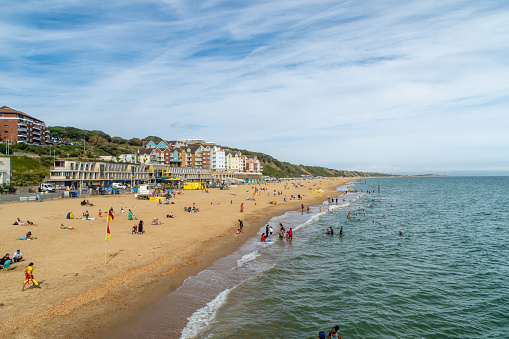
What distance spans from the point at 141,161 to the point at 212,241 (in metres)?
87.9

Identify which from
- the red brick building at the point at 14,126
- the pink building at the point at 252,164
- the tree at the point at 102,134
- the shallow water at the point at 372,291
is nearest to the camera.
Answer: the shallow water at the point at 372,291

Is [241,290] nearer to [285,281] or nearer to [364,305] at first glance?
[285,281]

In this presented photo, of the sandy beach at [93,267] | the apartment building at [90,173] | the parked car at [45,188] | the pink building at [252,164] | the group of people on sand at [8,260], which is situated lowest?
the sandy beach at [93,267]

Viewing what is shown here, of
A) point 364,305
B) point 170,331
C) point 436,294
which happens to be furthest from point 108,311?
point 436,294

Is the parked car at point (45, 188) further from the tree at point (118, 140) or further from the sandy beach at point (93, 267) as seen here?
the tree at point (118, 140)

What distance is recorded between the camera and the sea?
1180 cm

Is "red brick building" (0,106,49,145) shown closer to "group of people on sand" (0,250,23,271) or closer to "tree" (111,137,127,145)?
"tree" (111,137,127,145)

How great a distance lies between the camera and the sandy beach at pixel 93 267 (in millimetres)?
10750

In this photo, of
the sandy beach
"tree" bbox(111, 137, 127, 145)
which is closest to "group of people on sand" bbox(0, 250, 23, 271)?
the sandy beach

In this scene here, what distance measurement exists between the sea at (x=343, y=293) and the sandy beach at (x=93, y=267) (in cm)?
118

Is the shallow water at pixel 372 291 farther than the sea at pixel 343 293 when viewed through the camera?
Yes

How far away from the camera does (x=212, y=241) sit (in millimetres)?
23922

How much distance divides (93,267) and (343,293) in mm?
13466

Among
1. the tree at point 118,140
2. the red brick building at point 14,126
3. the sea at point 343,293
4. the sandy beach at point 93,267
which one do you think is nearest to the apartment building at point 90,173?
the sandy beach at point 93,267
